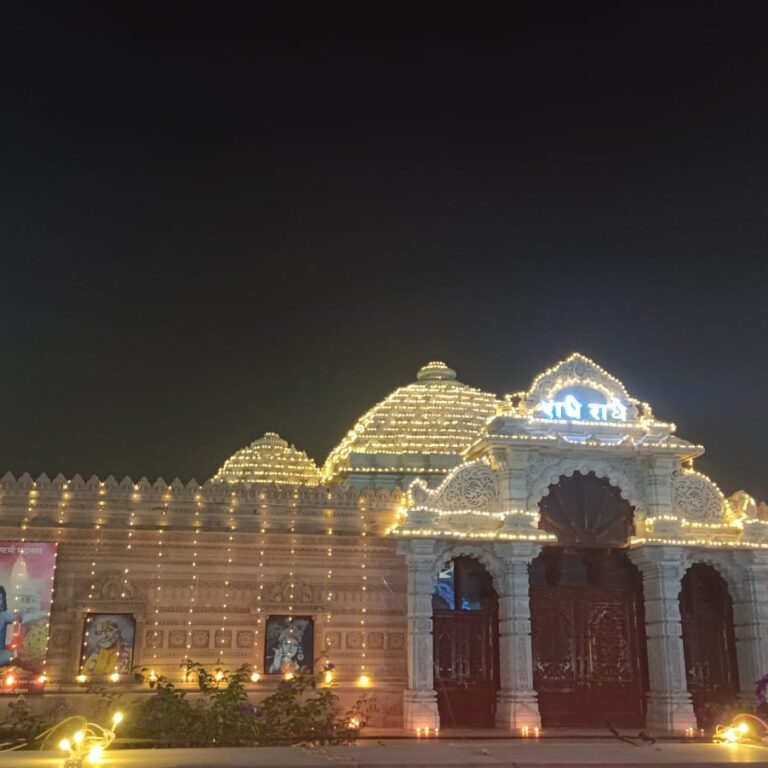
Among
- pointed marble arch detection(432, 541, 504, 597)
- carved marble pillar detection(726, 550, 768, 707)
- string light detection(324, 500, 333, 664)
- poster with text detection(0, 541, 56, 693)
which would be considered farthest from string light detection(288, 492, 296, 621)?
carved marble pillar detection(726, 550, 768, 707)

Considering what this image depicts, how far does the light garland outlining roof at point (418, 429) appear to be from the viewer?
26.8 m

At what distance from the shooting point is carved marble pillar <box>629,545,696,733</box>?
61.9ft

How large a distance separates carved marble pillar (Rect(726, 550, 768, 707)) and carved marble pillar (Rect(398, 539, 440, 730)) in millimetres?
7248

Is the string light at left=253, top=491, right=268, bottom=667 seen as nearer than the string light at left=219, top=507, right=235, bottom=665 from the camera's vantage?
No

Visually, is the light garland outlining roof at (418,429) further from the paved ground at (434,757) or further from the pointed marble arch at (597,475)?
the paved ground at (434,757)

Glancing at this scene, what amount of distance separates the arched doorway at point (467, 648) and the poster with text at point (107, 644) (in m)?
6.64

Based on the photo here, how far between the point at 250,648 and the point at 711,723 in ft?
34.2

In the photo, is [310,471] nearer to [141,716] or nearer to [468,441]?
[468,441]

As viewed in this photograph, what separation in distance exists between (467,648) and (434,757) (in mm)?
15202

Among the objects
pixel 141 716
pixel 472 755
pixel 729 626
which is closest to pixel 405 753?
pixel 472 755

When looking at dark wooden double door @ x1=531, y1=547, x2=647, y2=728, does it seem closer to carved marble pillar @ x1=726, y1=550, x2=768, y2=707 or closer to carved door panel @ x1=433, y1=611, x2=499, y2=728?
carved door panel @ x1=433, y1=611, x2=499, y2=728

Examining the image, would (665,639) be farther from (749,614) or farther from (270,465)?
(270,465)

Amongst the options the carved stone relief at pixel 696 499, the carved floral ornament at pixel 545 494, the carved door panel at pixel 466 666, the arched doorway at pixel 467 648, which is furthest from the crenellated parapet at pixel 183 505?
the carved stone relief at pixel 696 499

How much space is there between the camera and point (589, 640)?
20.1 meters
